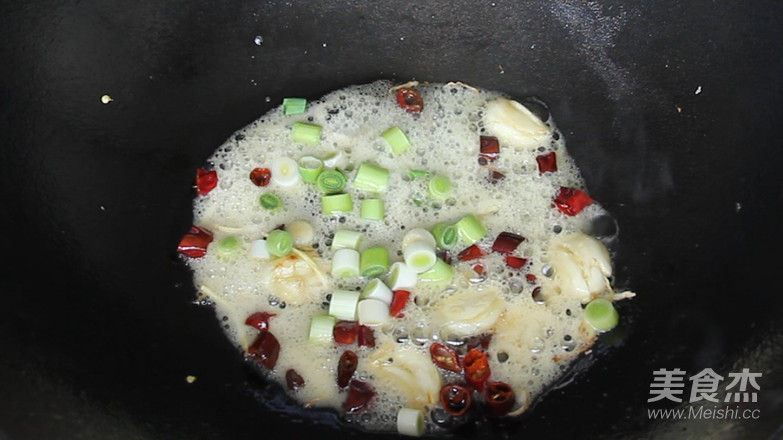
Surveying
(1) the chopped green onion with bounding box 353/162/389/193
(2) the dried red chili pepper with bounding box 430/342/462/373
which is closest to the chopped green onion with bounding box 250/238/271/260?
(1) the chopped green onion with bounding box 353/162/389/193

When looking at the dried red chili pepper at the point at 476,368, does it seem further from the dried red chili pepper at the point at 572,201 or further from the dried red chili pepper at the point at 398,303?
the dried red chili pepper at the point at 572,201

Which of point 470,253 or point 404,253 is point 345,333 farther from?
point 470,253

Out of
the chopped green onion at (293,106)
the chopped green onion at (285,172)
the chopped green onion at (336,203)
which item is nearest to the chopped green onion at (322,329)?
the chopped green onion at (336,203)

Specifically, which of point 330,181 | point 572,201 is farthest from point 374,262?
→ point 572,201

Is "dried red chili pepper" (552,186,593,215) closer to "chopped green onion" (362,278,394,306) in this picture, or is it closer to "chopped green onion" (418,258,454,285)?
"chopped green onion" (418,258,454,285)

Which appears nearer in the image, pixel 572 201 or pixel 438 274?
pixel 438 274

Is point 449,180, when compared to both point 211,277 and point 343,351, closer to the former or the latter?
point 343,351
